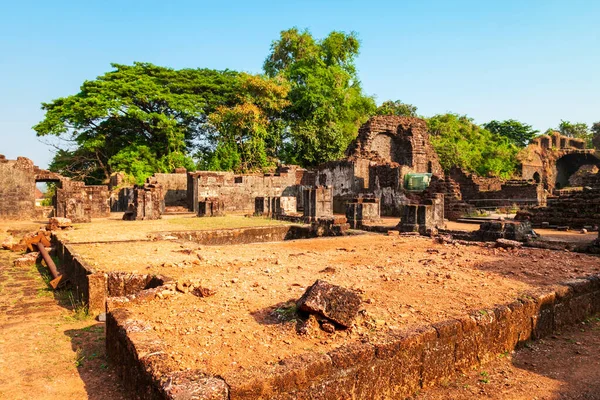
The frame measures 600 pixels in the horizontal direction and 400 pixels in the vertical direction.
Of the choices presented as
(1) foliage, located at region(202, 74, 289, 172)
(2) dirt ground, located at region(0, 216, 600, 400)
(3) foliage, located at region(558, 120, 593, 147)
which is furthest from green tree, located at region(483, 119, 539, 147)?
(2) dirt ground, located at region(0, 216, 600, 400)

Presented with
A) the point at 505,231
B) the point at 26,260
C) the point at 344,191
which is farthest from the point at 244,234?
the point at 344,191

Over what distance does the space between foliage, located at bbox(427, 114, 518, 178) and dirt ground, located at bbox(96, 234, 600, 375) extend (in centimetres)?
2731

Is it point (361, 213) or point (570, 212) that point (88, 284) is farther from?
point (570, 212)

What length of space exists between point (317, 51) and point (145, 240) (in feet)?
100

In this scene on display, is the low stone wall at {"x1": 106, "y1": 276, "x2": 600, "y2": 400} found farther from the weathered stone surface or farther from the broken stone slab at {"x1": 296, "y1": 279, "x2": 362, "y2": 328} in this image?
the weathered stone surface

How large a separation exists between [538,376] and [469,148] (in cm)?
3659

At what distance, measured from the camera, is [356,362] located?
9.87ft

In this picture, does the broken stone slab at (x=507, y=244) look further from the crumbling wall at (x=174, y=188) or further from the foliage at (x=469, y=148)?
the foliage at (x=469, y=148)

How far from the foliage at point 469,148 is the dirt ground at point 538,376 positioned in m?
30.3

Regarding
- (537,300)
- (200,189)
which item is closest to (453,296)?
(537,300)

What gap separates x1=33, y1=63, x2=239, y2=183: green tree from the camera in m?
28.1

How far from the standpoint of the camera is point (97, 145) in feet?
96.6

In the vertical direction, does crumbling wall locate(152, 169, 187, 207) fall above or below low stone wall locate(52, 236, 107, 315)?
above

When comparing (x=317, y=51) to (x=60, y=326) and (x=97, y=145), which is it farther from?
(x=60, y=326)
